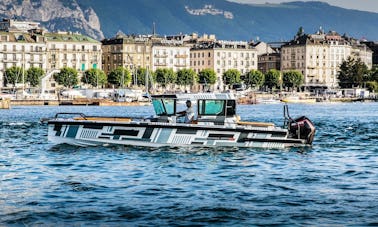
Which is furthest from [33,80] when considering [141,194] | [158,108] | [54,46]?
[141,194]

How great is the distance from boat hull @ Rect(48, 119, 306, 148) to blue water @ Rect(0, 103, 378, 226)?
64 cm

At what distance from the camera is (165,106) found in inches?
1507

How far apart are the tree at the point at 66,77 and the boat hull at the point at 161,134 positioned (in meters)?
142

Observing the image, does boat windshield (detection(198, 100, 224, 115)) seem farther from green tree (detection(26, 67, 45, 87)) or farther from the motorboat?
green tree (detection(26, 67, 45, 87))

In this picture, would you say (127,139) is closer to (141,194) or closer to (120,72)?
(141,194)

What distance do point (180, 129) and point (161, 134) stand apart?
869 mm

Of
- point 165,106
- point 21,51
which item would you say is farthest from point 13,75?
point 165,106

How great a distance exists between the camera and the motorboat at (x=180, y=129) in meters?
37.0

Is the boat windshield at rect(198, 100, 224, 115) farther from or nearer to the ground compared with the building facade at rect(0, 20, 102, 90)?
nearer to the ground

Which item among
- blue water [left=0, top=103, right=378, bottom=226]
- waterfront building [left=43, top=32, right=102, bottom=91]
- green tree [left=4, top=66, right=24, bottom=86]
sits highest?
waterfront building [left=43, top=32, right=102, bottom=91]

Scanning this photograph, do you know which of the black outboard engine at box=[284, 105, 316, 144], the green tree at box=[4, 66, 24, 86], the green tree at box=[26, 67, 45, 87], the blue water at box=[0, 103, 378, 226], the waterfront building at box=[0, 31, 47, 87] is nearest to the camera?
the blue water at box=[0, 103, 378, 226]

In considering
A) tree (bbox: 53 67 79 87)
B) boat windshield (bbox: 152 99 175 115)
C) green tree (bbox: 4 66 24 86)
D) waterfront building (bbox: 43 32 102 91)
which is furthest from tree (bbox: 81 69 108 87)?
boat windshield (bbox: 152 99 175 115)

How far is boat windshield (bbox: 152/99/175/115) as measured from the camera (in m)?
38.2

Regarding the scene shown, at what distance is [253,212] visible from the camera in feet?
70.6
